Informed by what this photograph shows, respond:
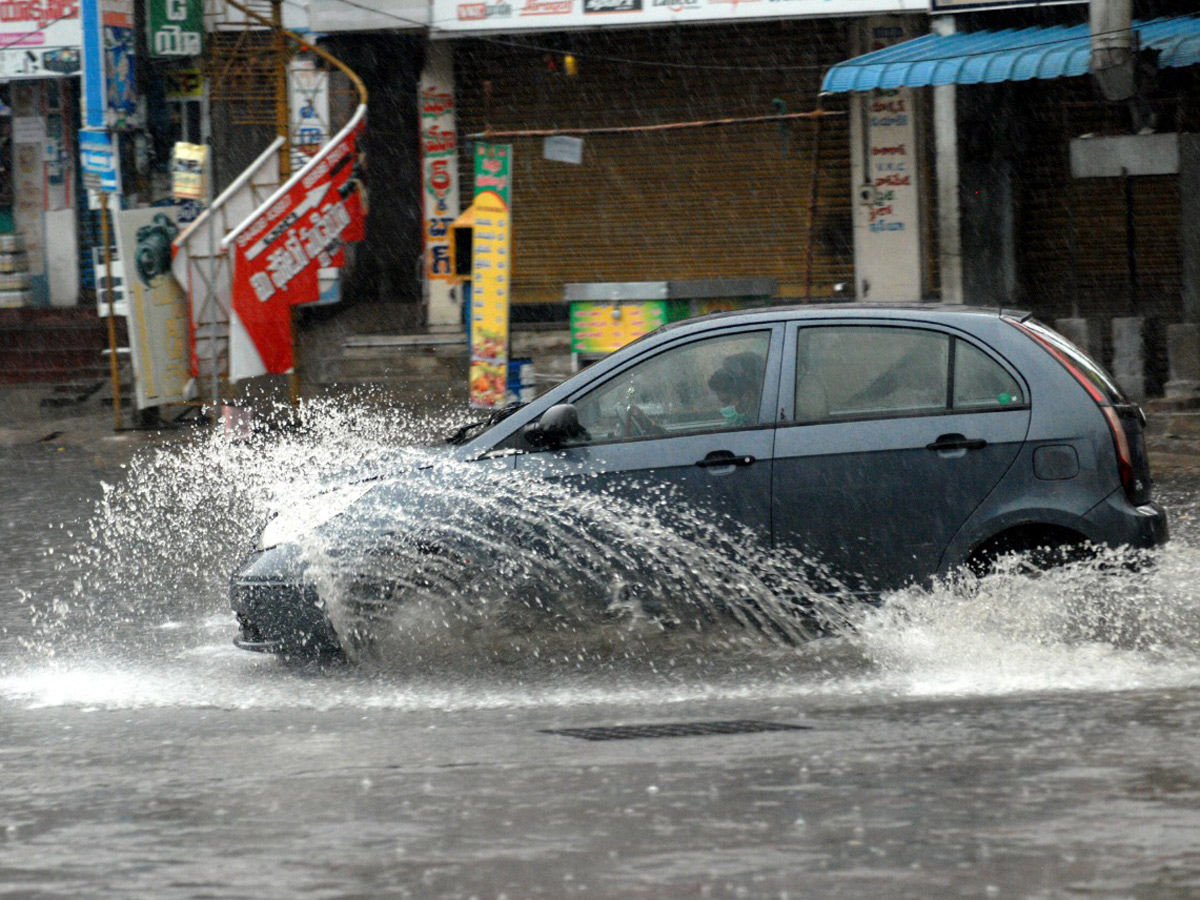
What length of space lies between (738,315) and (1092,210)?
13.4 meters

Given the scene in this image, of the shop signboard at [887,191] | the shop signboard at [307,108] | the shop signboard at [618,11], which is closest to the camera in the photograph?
the shop signboard at [618,11]

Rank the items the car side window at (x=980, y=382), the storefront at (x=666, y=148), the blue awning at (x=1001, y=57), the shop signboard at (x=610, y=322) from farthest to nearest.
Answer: the storefront at (x=666, y=148) < the blue awning at (x=1001, y=57) < the shop signboard at (x=610, y=322) < the car side window at (x=980, y=382)

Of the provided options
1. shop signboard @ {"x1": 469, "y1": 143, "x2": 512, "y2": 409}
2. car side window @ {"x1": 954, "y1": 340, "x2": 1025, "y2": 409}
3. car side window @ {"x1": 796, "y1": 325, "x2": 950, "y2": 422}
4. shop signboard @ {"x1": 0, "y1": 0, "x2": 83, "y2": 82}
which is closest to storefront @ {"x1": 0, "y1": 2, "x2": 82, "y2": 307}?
shop signboard @ {"x1": 0, "y1": 0, "x2": 83, "y2": 82}

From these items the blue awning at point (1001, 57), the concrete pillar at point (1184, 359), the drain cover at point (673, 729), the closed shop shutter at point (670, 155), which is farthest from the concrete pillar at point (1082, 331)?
the drain cover at point (673, 729)

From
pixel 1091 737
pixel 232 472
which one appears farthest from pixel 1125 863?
pixel 232 472

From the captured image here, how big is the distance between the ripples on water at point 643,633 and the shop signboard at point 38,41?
649 inches

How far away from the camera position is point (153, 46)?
21406 millimetres

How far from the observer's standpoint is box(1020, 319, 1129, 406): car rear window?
7090mm

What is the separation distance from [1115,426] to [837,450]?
1.15m

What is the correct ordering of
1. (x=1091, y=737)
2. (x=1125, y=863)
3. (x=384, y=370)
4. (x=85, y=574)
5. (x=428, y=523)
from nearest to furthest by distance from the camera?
(x=1125, y=863) → (x=1091, y=737) → (x=428, y=523) → (x=85, y=574) → (x=384, y=370)

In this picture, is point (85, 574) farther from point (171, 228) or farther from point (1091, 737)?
point (171, 228)

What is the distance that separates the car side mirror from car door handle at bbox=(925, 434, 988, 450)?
4.86ft

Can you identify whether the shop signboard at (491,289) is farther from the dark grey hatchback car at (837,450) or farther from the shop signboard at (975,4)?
the dark grey hatchback car at (837,450)

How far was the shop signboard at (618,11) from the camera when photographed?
1919 centimetres
